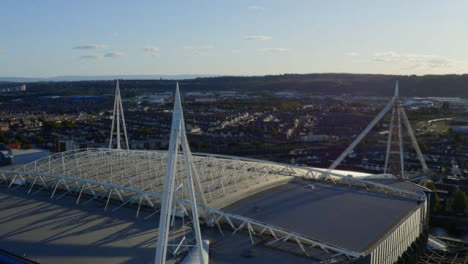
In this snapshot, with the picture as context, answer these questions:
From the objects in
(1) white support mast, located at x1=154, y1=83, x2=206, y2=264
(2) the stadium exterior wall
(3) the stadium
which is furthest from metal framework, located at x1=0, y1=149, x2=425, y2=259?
(1) white support mast, located at x1=154, y1=83, x2=206, y2=264

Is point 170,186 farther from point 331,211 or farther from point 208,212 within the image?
point 331,211

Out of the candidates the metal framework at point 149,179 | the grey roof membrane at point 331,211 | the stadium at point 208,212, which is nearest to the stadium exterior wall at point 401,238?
the stadium at point 208,212

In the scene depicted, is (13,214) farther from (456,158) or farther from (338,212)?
(456,158)

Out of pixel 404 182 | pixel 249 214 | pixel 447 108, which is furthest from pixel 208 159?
pixel 447 108

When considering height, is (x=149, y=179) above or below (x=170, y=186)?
below

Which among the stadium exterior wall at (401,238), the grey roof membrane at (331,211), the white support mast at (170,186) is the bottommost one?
the stadium exterior wall at (401,238)

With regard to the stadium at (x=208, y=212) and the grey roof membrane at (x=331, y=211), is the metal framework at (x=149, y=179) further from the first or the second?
the grey roof membrane at (x=331, y=211)

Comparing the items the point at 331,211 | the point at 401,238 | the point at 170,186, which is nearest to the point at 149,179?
the point at 331,211

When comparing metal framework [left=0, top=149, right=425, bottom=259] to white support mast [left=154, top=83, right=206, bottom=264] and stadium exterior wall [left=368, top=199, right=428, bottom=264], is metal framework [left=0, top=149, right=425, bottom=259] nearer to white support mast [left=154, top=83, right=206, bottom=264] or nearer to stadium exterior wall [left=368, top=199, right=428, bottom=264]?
stadium exterior wall [left=368, top=199, right=428, bottom=264]

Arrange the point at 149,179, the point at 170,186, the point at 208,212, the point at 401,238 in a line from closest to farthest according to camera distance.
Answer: the point at 170,186, the point at 208,212, the point at 401,238, the point at 149,179

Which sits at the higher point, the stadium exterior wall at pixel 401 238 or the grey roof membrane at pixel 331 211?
the grey roof membrane at pixel 331 211

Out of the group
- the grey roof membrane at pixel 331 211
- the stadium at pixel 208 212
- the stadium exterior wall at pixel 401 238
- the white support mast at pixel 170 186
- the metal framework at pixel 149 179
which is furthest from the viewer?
the metal framework at pixel 149 179
